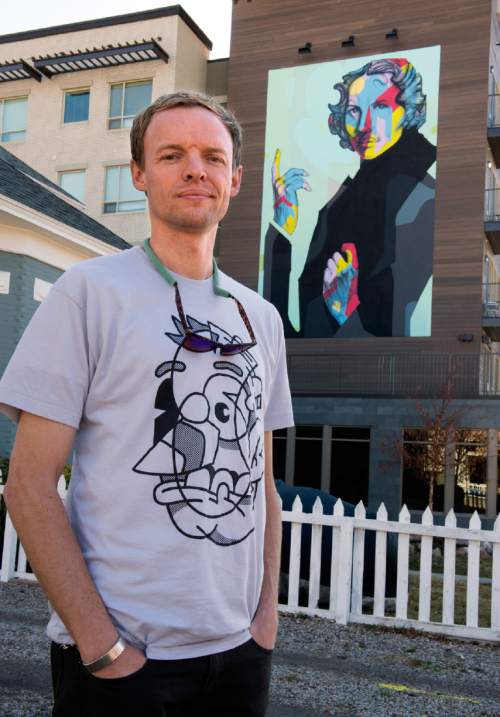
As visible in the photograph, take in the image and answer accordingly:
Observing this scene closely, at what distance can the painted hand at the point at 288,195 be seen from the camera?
28.4m

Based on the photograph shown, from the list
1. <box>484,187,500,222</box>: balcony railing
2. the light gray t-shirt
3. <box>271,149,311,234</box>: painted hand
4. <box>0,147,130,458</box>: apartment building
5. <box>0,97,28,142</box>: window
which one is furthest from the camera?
<box>0,97,28,142</box>: window

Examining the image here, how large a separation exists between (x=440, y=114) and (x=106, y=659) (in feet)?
91.0

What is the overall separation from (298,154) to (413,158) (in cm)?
429

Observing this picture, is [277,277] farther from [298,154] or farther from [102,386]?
[102,386]

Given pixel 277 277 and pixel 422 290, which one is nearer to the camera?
pixel 422 290

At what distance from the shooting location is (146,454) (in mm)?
1768

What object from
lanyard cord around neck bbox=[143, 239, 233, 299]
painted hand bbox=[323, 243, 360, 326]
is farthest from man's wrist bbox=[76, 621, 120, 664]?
painted hand bbox=[323, 243, 360, 326]

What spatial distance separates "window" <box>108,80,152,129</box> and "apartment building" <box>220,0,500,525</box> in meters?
3.41

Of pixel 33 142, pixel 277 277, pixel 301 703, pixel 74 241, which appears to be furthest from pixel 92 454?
pixel 33 142

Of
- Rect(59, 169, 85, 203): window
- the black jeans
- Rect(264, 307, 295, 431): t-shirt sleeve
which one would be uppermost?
Rect(59, 169, 85, 203): window

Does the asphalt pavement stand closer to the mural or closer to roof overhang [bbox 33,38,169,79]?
the mural

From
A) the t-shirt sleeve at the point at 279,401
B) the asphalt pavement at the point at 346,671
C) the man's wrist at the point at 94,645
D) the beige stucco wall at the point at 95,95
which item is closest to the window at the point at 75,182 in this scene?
the beige stucco wall at the point at 95,95

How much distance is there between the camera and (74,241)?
16.1 metres

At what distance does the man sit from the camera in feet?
5.52
